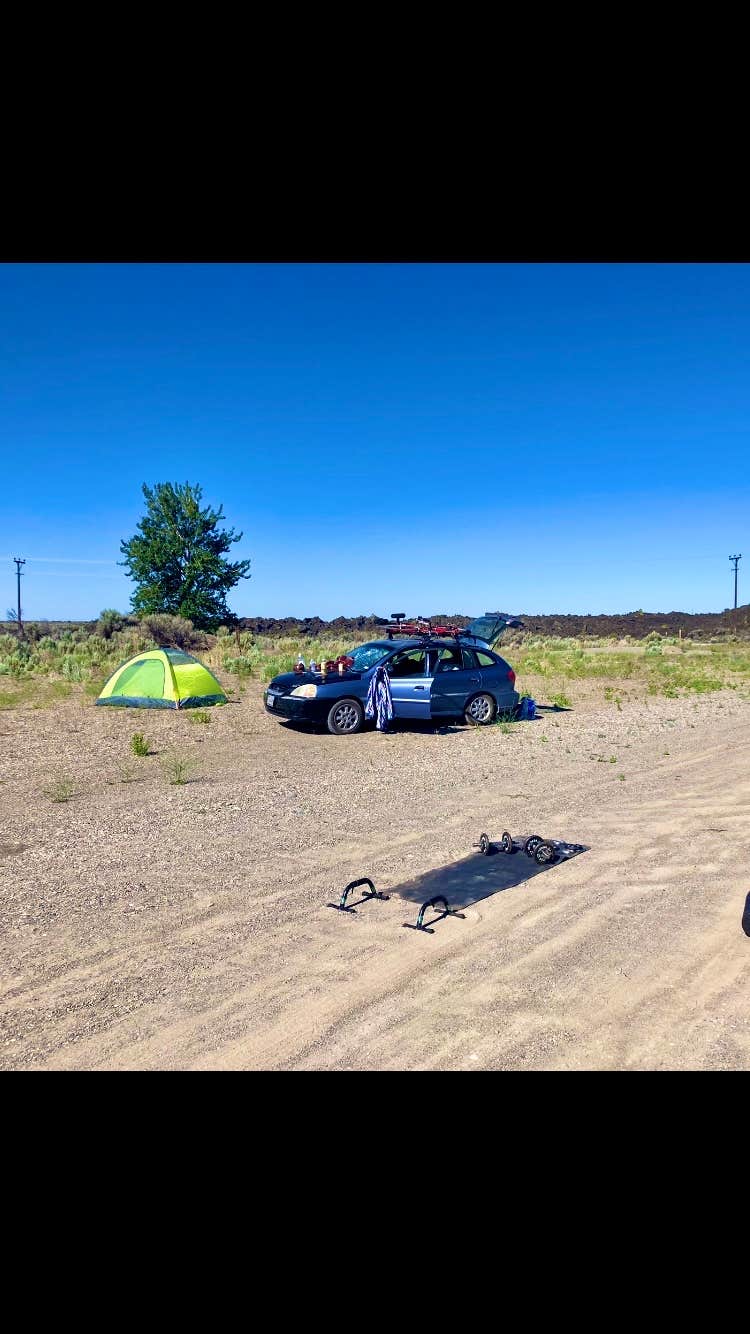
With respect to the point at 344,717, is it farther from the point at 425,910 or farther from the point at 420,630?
the point at 425,910

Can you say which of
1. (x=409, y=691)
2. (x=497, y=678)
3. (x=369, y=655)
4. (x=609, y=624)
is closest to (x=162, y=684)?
(x=369, y=655)

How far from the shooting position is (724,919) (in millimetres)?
5102

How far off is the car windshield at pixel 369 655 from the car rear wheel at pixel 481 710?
5.69 ft

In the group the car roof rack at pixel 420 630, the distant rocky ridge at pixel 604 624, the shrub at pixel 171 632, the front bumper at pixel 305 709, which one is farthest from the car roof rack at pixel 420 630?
the distant rocky ridge at pixel 604 624

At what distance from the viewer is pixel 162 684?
15680 millimetres

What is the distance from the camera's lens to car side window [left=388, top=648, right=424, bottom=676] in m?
13.3

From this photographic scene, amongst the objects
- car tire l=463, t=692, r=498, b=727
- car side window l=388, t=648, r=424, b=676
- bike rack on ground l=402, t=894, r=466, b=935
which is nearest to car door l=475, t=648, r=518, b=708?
car tire l=463, t=692, r=498, b=727

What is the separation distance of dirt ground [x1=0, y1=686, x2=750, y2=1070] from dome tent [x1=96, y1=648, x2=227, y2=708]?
16.9ft

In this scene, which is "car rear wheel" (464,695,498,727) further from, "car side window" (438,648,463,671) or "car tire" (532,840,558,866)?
"car tire" (532,840,558,866)

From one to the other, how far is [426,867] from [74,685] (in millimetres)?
14505

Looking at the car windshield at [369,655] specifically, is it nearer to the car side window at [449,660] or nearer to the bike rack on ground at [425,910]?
the car side window at [449,660]
